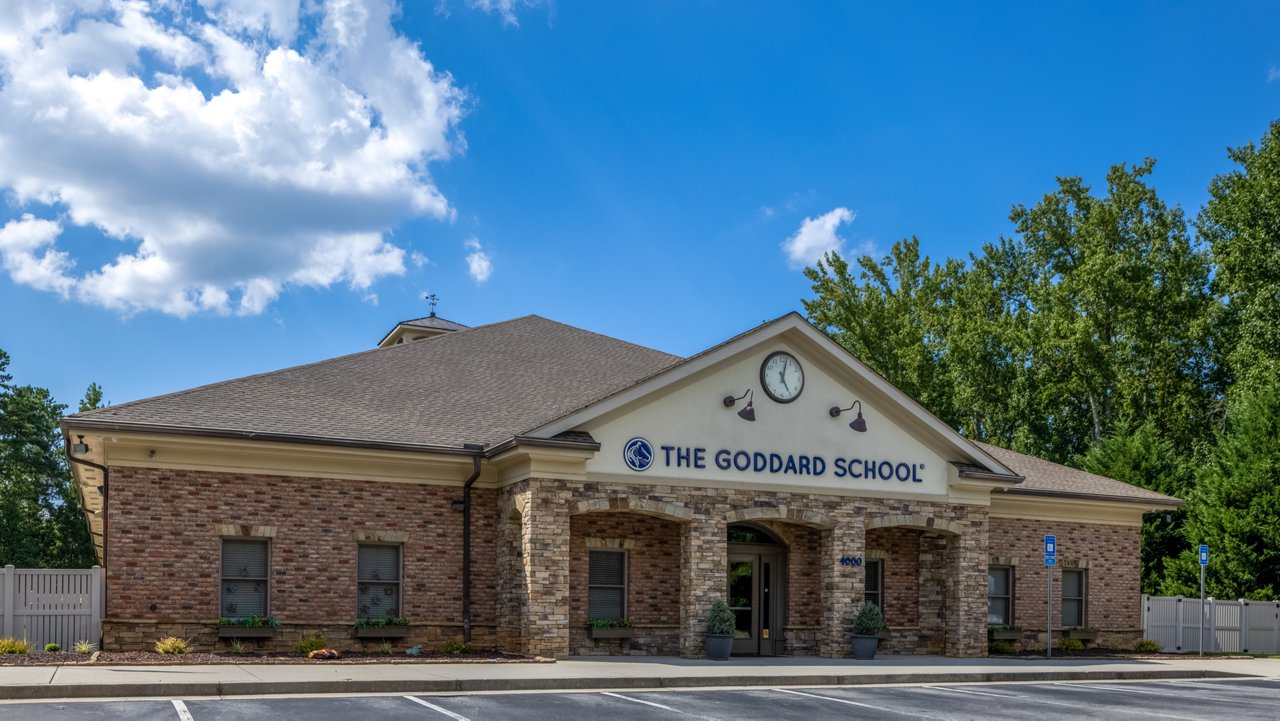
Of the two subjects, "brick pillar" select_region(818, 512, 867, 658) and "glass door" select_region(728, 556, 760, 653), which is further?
"glass door" select_region(728, 556, 760, 653)

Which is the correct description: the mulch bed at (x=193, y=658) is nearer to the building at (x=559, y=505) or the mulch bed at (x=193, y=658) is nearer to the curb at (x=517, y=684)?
the building at (x=559, y=505)

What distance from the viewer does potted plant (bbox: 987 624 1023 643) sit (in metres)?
28.3

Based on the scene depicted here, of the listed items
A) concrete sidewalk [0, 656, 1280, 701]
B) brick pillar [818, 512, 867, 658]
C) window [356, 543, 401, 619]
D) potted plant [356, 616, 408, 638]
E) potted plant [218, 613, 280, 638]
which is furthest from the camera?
brick pillar [818, 512, 867, 658]

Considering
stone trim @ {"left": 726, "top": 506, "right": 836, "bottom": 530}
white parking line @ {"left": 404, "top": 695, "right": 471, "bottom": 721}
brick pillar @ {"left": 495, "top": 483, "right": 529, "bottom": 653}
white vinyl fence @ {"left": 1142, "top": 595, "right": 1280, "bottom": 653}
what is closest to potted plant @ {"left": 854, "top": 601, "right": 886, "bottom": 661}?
stone trim @ {"left": 726, "top": 506, "right": 836, "bottom": 530}

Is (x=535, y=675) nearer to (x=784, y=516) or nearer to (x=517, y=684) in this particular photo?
(x=517, y=684)

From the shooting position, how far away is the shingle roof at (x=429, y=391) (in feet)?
73.3

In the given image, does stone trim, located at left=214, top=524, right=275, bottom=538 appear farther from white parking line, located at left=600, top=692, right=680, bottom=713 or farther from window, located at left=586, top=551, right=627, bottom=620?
white parking line, located at left=600, top=692, right=680, bottom=713

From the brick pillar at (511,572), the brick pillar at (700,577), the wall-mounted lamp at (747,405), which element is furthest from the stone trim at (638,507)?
the wall-mounted lamp at (747,405)

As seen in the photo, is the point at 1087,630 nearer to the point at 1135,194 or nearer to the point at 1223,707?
the point at 1223,707

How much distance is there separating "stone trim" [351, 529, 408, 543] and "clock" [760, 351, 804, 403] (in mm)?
7632

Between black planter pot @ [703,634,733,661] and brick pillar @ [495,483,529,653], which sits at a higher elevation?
brick pillar @ [495,483,529,653]

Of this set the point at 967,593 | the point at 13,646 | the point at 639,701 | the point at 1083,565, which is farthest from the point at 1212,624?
the point at 13,646

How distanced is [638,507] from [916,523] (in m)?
6.33

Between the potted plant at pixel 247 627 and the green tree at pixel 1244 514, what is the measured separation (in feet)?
83.5
